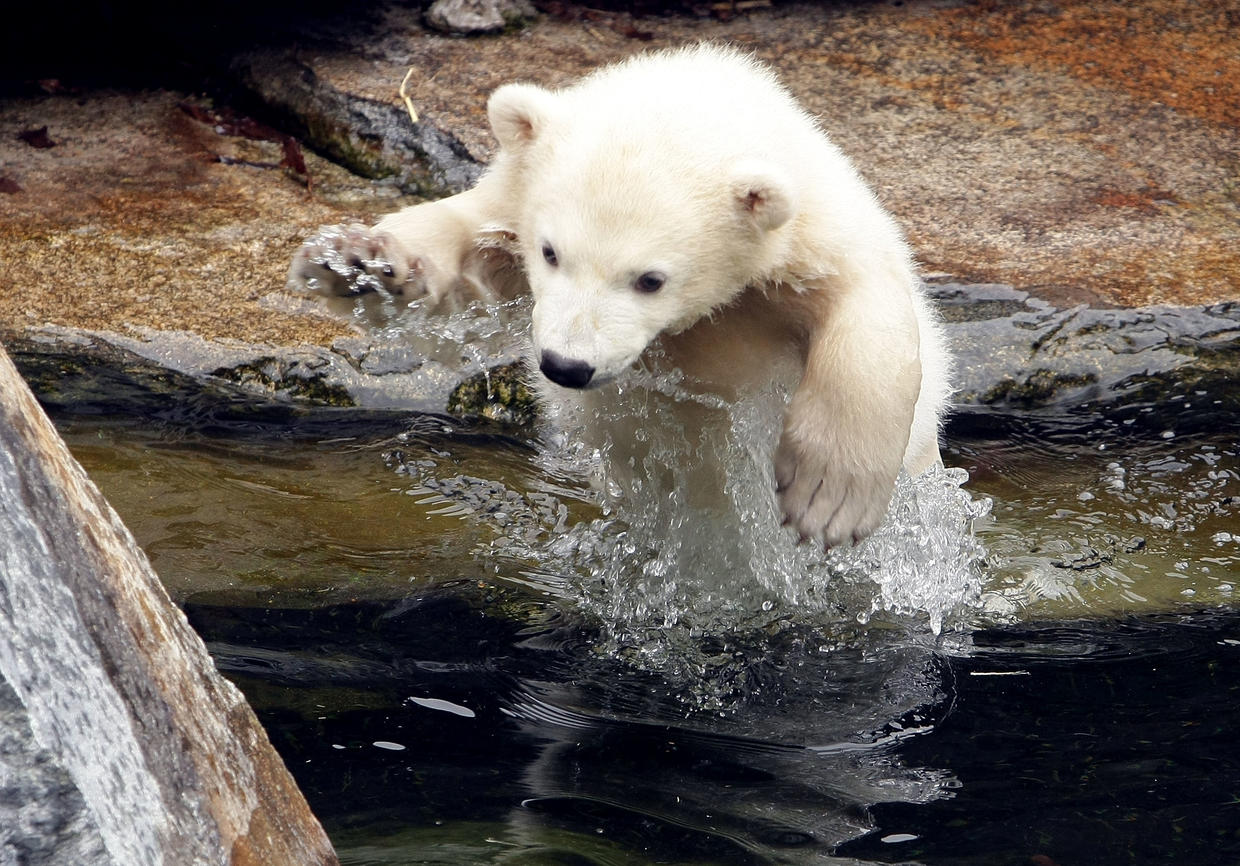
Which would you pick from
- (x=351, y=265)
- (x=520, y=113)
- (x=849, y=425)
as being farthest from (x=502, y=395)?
(x=849, y=425)

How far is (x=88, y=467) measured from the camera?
3.77 metres

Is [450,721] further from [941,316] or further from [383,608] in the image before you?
[941,316]

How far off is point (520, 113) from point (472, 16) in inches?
132

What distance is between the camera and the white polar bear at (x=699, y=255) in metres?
2.71

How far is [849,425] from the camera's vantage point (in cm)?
285

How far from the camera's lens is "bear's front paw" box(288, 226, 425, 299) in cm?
298

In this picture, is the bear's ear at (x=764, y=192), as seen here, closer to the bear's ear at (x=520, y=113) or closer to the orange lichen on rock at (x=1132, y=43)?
the bear's ear at (x=520, y=113)

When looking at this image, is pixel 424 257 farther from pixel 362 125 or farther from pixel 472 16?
pixel 472 16

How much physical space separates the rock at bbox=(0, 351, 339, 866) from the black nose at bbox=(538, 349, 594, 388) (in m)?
0.88

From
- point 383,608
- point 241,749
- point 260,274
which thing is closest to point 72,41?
point 260,274

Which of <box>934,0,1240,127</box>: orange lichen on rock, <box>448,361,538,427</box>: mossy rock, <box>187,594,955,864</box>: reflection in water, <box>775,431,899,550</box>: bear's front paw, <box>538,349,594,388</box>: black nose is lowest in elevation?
<box>187,594,955,864</box>: reflection in water

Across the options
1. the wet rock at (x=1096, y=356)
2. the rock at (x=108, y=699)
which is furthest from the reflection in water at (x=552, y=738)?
the wet rock at (x=1096, y=356)

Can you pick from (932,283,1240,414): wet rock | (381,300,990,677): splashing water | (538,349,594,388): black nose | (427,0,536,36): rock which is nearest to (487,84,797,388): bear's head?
(538,349,594,388): black nose

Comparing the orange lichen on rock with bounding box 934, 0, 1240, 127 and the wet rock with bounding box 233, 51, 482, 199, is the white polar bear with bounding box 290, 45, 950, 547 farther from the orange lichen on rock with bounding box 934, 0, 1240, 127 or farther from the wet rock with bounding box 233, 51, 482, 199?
the orange lichen on rock with bounding box 934, 0, 1240, 127
